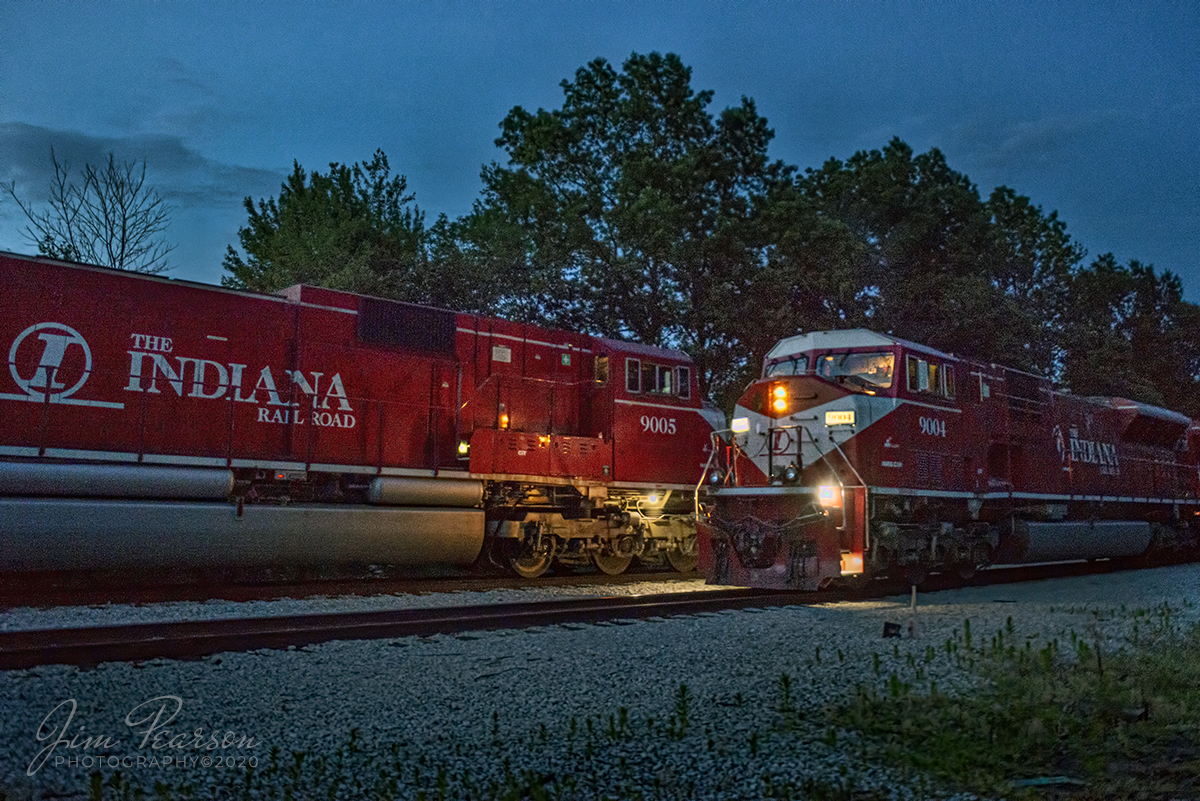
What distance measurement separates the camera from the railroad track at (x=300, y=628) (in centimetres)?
661

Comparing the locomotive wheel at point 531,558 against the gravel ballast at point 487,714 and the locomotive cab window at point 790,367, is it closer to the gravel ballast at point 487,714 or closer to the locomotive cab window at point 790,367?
the locomotive cab window at point 790,367

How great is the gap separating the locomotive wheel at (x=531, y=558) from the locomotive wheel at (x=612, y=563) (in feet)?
3.35

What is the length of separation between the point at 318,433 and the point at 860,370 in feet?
25.3

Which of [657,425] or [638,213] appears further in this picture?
[638,213]

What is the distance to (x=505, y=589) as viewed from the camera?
1225 centimetres

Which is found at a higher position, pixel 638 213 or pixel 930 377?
pixel 638 213

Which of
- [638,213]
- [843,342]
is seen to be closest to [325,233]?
[638,213]

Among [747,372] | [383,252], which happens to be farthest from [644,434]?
[383,252]

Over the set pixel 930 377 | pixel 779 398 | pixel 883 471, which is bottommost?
pixel 883 471

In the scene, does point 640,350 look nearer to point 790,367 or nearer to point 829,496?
point 790,367

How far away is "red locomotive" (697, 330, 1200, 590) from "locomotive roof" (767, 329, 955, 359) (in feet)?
0.07

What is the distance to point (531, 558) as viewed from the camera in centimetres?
1424

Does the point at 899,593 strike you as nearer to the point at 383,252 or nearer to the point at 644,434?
the point at 644,434

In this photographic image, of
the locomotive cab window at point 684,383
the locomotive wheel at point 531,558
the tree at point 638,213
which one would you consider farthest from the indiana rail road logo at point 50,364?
the tree at point 638,213
